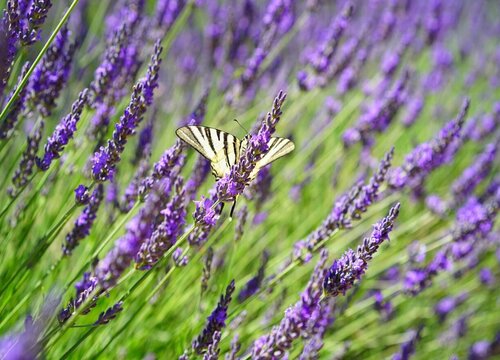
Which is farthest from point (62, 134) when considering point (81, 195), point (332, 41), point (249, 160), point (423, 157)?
point (332, 41)

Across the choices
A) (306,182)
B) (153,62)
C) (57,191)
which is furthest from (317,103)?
(153,62)

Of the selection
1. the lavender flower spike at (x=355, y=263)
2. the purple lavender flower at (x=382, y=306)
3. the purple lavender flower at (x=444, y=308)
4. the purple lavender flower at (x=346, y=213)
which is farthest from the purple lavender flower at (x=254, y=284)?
the purple lavender flower at (x=444, y=308)

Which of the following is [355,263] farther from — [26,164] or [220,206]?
[26,164]

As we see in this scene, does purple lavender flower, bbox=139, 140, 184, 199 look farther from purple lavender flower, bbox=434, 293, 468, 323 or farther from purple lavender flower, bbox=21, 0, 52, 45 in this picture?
purple lavender flower, bbox=434, 293, 468, 323

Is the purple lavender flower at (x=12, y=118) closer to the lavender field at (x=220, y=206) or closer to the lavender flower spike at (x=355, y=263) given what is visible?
the lavender field at (x=220, y=206)

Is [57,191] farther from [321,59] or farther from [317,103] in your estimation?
[317,103]
